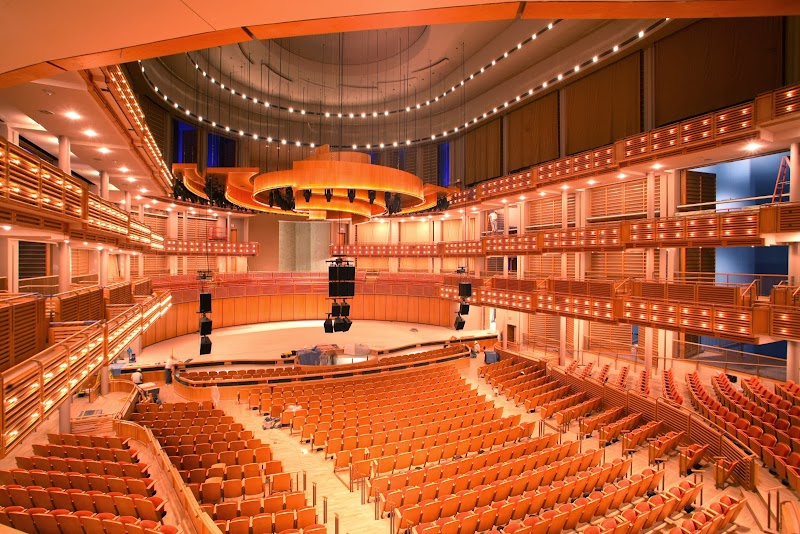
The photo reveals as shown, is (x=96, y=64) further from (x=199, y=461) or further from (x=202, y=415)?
(x=202, y=415)

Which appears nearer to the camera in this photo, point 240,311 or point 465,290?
point 465,290

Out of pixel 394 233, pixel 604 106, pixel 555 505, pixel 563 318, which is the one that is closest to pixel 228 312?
pixel 394 233

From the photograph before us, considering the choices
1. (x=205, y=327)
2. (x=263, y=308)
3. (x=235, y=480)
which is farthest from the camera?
(x=263, y=308)

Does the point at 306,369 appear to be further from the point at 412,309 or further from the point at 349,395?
the point at 412,309

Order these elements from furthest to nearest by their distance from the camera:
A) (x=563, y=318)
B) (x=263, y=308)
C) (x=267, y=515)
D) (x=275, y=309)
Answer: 1. (x=275, y=309)
2. (x=263, y=308)
3. (x=563, y=318)
4. (x=267, y=515)

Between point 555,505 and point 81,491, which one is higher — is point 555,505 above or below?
below

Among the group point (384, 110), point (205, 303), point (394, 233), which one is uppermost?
point (384, 110)

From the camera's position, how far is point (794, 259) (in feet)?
39.3

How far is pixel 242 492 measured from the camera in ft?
25.6

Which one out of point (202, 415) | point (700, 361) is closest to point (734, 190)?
point (700, 361)

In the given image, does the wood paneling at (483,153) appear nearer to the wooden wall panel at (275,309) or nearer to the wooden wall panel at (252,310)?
the wooden wall panel at (275,309)

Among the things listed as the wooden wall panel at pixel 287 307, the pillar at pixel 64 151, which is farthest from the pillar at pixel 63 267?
the wooden wall panel at pixel 287 307

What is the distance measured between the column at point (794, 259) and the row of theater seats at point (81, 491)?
17.1 meters

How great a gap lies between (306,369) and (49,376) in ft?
37.5
